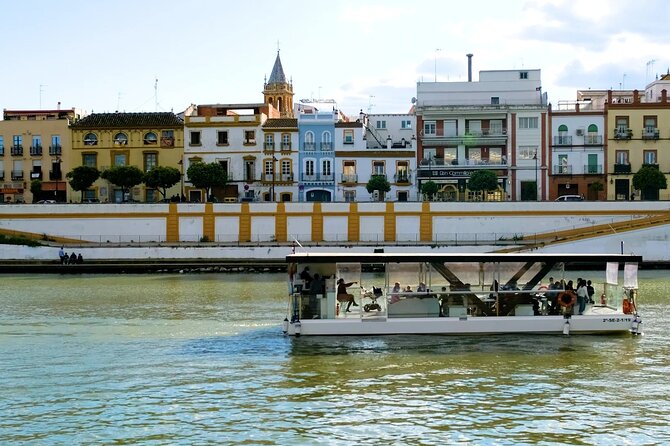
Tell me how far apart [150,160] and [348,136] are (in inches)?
589

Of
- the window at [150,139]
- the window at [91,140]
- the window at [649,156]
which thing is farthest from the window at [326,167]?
the window at [649,156]

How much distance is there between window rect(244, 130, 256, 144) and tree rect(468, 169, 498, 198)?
16387mm

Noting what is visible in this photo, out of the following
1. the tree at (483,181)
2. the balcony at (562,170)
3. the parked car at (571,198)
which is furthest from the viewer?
the balcony at (562,170)

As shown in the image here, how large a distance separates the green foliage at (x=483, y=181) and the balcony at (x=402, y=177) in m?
5.35

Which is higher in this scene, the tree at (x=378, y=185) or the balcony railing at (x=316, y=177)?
the balcony railing at (x=316, y=177)

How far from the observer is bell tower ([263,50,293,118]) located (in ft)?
346

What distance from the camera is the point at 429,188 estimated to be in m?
66.6

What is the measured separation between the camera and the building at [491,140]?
68625 millimetres

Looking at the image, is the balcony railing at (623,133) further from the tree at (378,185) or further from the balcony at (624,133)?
the tree at (378,185)

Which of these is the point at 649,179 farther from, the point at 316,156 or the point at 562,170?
the point at 316,156

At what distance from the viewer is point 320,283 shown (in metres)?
26.4

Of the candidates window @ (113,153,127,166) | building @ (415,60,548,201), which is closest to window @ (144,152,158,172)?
window @ (113,153,127,166)

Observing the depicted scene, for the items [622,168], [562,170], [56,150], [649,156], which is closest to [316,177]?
[562,170]

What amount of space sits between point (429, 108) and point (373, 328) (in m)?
44.8
